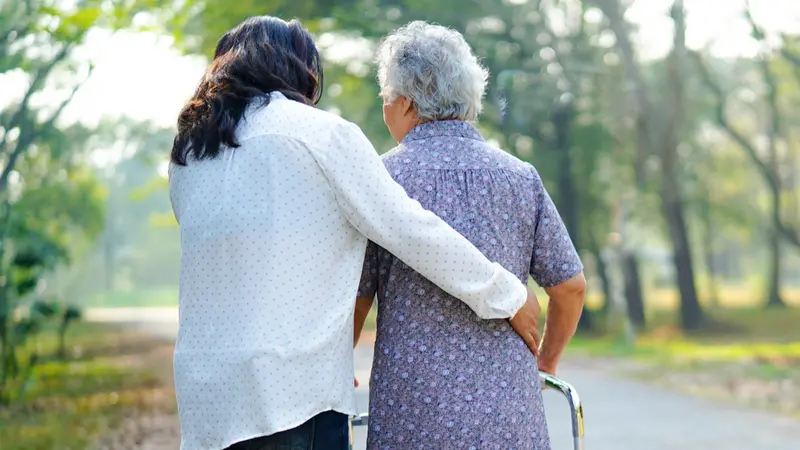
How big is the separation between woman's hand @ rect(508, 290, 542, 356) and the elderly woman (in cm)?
2

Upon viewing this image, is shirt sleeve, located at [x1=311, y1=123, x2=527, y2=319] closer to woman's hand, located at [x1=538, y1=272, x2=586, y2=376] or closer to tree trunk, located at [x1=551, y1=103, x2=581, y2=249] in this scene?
woman's hand, located at [x1=538, y1=272, x2=586, y2=376]

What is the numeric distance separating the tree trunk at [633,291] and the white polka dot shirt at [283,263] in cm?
2045

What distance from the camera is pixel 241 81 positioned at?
241cm

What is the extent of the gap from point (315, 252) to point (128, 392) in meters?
11.6

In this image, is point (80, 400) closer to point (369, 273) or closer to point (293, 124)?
point (369, 273)

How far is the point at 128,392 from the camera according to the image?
43.9ft

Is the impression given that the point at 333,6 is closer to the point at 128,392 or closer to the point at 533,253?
the point at 128,392

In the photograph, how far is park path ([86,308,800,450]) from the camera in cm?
798

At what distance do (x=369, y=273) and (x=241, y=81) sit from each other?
0.52 m

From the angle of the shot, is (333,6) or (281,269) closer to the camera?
(281,269)

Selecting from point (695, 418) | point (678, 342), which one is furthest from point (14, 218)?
point (678, 342)

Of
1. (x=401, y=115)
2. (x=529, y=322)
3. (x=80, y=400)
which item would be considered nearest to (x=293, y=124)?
(x=401, y=115)

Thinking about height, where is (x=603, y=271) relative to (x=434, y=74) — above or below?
below

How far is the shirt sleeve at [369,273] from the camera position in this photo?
262cm
